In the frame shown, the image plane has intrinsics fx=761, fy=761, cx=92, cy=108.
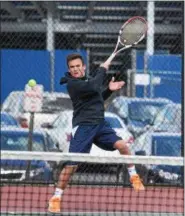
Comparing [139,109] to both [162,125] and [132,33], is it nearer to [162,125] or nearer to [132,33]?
[162,125]

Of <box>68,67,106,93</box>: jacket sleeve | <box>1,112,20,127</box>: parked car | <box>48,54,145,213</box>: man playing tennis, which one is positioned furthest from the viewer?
<box>1,112,20,127</box>: parked car

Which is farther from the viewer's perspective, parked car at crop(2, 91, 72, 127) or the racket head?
parked car at crop(2, 91, 72, 127)

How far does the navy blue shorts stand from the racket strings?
32.2 inches

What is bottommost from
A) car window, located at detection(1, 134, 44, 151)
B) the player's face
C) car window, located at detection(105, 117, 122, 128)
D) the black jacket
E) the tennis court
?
the tennis court

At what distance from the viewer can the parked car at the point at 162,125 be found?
10423 mm

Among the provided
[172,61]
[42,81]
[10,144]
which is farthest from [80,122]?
[42,81]

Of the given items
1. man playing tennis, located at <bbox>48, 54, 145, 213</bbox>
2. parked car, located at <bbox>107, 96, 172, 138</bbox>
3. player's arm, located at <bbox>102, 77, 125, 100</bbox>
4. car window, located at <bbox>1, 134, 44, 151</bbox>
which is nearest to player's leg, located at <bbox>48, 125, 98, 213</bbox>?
man playing tennis, located at <bbox>48, 54, 145, 213</bbox>

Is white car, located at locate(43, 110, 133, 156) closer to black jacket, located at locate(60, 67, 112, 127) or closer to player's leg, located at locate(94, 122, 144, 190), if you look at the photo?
player's leg, located at locate(94, 122, 144, 190)

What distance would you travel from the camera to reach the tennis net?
23.6ft

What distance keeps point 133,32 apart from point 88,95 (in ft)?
2.96

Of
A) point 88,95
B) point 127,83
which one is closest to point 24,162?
point 88,95

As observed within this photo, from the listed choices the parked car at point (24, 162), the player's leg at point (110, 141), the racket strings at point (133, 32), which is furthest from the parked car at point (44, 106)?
the player's leg at point (110, 141)

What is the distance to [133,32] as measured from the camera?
6797mm

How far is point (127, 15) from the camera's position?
1795cm
